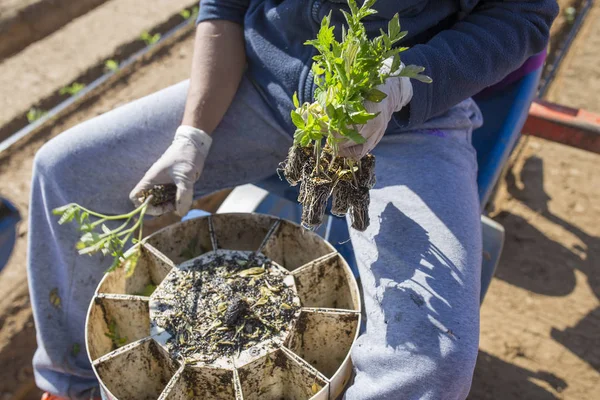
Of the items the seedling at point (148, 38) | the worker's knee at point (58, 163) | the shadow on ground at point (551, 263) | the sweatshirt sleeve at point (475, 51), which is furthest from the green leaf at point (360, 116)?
the seedling at point (148, 38)

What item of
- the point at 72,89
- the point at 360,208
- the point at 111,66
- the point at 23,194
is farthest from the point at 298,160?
the point at 111,66

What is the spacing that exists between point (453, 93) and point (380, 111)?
0.31 meters

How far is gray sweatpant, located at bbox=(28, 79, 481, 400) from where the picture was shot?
4.43 ft

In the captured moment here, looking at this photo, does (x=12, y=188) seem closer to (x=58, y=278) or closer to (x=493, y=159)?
(x=58, y=278)

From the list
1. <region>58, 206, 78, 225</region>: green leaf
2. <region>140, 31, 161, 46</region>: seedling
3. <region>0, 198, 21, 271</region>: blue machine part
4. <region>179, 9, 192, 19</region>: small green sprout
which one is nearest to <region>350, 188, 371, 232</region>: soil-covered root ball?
<region>58, 206, 78, 225</region>: green leaf

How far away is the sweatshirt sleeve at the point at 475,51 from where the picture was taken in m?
1.53

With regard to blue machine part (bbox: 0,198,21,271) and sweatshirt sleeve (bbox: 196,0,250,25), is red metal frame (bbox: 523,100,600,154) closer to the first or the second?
sweatshirt sleeve (bbox: 196,0,250,25)

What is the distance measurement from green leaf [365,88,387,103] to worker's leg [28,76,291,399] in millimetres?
620

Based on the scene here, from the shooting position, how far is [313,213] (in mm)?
1436

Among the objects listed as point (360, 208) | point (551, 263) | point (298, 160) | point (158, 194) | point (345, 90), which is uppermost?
point (345, 90)

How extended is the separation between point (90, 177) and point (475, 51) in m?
1.17

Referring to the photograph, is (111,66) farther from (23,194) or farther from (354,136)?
(354,136)

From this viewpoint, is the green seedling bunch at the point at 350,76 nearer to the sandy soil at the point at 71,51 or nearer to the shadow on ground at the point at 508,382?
the shadow on ground at the point at 508,382

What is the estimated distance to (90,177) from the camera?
70.6 inches
